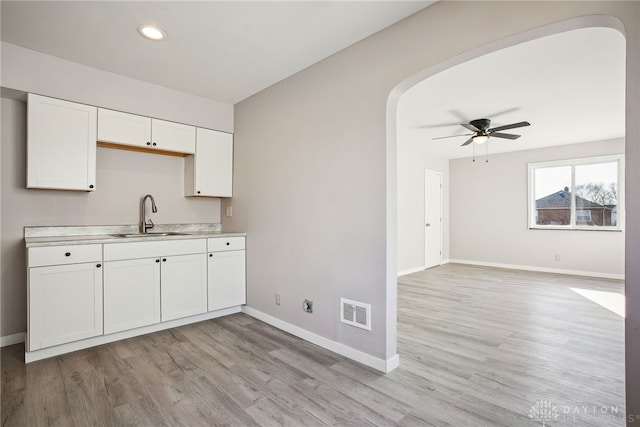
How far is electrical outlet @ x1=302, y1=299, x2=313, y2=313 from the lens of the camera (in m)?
2.75

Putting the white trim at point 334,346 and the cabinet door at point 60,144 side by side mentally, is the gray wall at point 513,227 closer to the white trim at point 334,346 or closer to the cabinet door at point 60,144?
the white trim at point 334,346

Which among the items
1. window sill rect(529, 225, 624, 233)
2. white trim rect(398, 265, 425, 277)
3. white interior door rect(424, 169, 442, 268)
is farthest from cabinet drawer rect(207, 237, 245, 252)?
window sill rect(529, 225, 624, 233)

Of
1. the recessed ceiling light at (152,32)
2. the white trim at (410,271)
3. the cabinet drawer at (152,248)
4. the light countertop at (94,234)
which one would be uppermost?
the recessed ceiling light at (152,32)

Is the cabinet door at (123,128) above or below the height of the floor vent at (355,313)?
above

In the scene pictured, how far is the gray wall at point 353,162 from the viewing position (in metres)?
1.54

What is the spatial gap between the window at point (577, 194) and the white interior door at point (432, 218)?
5.68 ft

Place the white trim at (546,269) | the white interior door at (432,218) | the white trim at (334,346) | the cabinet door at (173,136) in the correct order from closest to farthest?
the white trim at (334,346) → the cabinet door at (173,136) → the white trim at (546,269) → the white interior door at (432,218)

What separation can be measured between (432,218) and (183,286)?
Result: 17.6ft

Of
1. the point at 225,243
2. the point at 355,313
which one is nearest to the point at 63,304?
the point at 225,243

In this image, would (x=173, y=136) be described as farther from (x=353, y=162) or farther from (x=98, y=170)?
(x=353, y=162)

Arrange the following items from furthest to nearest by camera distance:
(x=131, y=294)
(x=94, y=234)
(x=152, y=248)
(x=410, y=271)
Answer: (x=410, y=271) < (x=94, y=234) < (x=152, y=248) < (x=131, y=294)

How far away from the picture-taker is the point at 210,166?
355 cm

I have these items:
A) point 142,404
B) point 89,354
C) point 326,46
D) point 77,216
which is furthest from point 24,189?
point 326,46

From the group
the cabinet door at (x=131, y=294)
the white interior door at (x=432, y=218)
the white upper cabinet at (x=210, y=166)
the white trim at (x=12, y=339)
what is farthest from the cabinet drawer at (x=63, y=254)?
the white interior door at (x=432, y=218)
